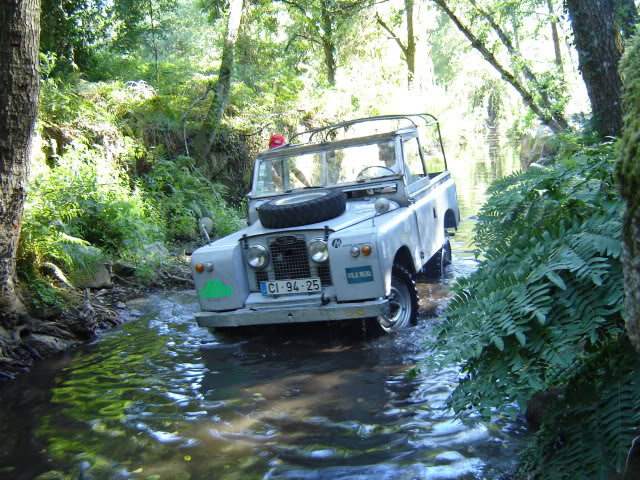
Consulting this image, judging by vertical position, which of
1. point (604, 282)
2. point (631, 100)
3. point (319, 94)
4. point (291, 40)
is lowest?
point (604, 282)

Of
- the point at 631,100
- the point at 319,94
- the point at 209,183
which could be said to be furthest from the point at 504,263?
the point at 319,94

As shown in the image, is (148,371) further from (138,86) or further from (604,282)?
(138,86)

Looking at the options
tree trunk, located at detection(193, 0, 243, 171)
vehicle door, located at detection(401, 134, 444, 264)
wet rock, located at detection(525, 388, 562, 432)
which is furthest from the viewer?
tree trunk, located at detection(193, 0, 243, 171)

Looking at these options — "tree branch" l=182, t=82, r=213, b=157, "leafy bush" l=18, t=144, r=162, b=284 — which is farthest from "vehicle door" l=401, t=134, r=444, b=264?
"tree branch" l=182, t=82, r=213, b=157

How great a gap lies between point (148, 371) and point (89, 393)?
604 mm

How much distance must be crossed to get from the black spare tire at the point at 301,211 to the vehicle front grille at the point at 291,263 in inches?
7.6

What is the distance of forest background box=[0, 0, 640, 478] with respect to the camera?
91.3 inches

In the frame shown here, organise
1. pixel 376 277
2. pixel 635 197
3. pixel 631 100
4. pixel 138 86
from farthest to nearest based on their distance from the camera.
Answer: pixel 138 86, pixel 376 277, pixel 631 100, pixel 635 197

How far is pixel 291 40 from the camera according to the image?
22.7 m

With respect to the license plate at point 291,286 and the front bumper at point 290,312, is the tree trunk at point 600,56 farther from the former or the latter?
the license plate at point 291,286

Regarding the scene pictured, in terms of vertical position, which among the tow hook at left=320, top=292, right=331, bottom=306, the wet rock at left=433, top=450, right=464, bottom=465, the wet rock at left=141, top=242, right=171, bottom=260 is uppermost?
the wet rock at left=141, top=242, right=171, bottom=260

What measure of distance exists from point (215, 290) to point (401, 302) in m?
1.88

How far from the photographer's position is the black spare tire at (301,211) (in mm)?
6379

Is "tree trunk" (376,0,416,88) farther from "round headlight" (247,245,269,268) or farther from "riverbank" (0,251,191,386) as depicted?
"round headlight" (247,245,269,268)
